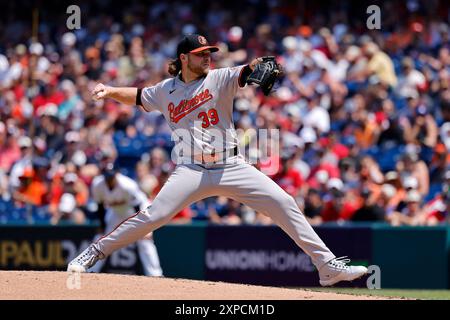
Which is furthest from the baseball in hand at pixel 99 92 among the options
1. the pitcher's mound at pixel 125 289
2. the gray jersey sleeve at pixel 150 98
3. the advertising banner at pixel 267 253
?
the advertising banner at pixel 267 253

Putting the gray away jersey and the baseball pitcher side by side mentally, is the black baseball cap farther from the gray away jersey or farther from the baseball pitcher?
the gray away jersey

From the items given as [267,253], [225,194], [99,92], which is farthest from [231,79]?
[267,253]

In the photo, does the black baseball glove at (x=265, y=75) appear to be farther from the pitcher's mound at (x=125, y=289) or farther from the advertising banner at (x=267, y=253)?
the advertising banner at (x=267, y=253)

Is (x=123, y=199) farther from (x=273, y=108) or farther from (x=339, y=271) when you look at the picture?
(x=339, y=271)

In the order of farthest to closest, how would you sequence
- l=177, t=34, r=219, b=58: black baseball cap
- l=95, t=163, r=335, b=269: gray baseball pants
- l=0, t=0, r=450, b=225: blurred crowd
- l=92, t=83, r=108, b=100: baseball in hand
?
l=0, t=0, r=450, b=225: blurred crowd → l=92, t=83, r=108, b=100: baseball in hand → l=177, t=34, r=219, b=58: black baseball cap → l=95, t=163, r=335, b=269: gray baseball pants

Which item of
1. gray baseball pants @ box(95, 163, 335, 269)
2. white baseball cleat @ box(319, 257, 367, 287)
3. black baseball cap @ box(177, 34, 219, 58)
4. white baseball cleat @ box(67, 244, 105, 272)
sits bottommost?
white baseball cleat @ box(319, 257, 367, 287)

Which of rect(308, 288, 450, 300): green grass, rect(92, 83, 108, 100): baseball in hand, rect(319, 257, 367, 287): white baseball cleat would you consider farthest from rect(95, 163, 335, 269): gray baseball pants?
rect(308, 288, 450, 300): green grass

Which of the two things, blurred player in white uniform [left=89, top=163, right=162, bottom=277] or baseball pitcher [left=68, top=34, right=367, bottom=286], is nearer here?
baseball pitcher [left=68, top=34, right=367, bottom=286]
